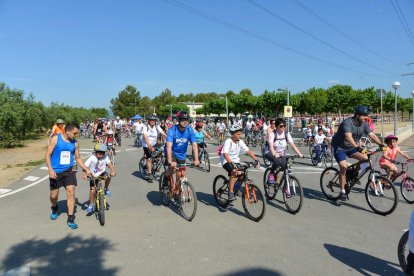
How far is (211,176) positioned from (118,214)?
4477 millimetres

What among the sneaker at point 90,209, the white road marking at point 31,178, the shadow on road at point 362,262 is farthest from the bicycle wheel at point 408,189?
the white road marking at point 31,178

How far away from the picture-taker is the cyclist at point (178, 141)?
634 cm

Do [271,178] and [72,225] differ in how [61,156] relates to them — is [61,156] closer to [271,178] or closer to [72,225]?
[72,225]

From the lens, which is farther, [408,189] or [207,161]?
[207,161]

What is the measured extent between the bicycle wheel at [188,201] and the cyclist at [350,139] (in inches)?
119

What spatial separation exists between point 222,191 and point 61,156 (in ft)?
9.73

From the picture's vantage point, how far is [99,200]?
230 inches

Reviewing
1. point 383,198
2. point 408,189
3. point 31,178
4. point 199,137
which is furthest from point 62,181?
point 199,137

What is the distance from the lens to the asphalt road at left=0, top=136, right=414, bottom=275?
4.14m

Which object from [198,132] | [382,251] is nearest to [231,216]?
[382,251]

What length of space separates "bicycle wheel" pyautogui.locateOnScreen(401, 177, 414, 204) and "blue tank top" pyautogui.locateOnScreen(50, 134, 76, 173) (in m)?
6.47

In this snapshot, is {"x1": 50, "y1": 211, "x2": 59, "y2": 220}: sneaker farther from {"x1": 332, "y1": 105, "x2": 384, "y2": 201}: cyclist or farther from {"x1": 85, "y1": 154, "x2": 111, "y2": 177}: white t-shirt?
{"x1": 332, "y1": 105, "x2": 384, "y2": 201}: cyclist

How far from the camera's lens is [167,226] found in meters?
5.67

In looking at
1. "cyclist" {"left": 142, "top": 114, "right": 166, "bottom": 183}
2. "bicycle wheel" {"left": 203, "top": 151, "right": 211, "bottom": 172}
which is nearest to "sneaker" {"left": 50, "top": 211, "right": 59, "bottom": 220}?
"cyclist" {"left": 142, "top": 114, "right": 166, "bottom": 183}
